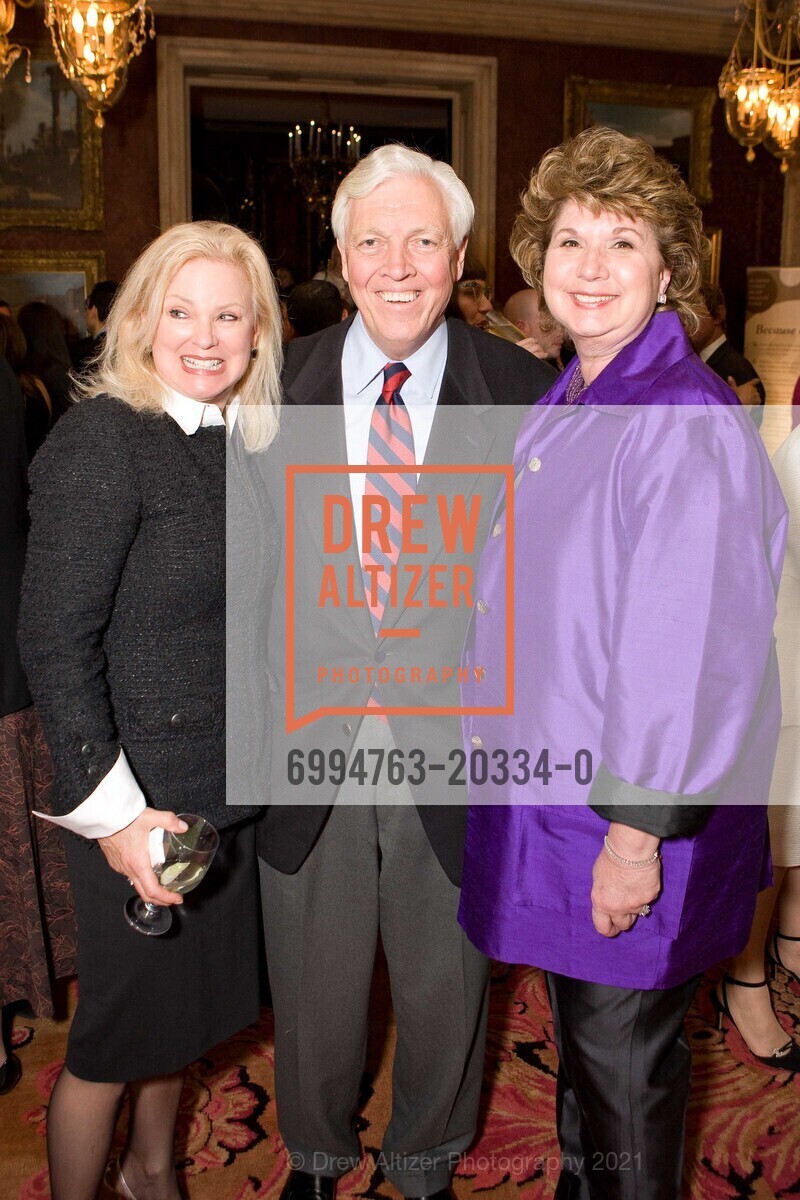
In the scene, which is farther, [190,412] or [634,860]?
[190,412]

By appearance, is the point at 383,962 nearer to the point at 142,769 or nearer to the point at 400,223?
the point at 142,769

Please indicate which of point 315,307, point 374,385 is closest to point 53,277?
point 315,307

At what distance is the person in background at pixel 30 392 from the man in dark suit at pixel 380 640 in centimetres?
135

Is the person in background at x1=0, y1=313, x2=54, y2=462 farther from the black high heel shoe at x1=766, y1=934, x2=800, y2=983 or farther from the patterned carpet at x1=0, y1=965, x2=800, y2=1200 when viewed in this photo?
the black high heel shoe at x1=766, y1=934, x2=800, y2=983

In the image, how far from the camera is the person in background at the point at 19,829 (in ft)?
7.68

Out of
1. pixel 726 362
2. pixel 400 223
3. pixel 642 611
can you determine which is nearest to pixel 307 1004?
pixel 642 611

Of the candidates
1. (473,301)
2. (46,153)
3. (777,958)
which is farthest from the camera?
(46,153)

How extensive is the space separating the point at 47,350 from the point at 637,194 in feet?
8.85

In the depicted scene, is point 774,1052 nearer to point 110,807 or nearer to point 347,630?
point 347,630

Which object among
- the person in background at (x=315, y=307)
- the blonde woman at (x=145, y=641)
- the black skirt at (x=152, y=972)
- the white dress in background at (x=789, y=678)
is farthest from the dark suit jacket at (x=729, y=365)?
the black skirt at (x=152, y=972)

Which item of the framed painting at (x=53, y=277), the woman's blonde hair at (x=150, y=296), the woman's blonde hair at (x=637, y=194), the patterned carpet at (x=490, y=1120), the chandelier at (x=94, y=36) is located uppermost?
the chandelier at (x=94, y=36)

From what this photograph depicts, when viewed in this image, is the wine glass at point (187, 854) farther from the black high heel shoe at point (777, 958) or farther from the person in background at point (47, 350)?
the person in background at point (47, 350)

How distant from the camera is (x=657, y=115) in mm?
7543

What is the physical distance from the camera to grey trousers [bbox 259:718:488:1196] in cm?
195
